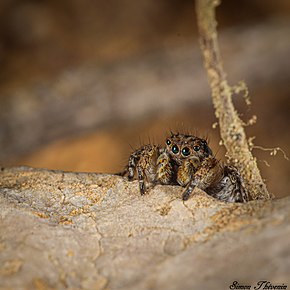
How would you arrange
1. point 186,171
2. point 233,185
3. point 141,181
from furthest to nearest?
1. point 233,185
2. point 186,171
3. point 141,181

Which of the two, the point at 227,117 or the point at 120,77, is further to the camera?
the point at 120,77

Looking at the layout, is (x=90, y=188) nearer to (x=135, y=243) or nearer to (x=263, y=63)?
(x=135, y=243)

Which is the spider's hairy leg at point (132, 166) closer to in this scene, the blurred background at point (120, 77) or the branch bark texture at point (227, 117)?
the branch bark texture at point (227, 117)

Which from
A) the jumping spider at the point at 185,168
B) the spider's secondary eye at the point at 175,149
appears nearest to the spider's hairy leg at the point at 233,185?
the jumping spider at the point at 185,168

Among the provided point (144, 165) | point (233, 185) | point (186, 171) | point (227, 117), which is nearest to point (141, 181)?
point (144, 165)

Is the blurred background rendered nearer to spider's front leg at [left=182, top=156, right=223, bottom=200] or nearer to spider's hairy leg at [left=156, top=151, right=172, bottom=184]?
spider's hairy leg at [left=156, top=151, right=172, bottom=184]

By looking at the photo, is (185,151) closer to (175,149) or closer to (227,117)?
(175,149)
